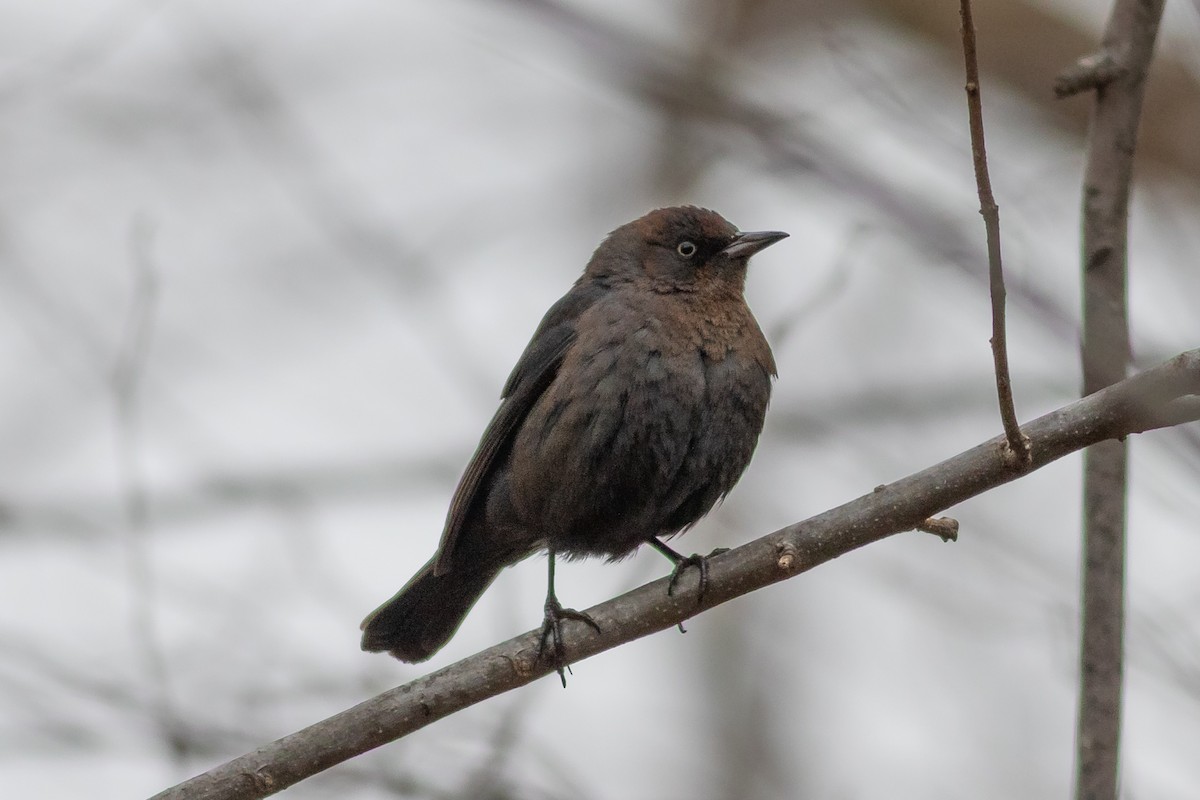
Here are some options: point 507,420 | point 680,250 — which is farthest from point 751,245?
point 507,420

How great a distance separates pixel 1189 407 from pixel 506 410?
8.92 feet

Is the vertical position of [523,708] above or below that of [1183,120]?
below

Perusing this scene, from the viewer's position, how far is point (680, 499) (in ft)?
16.2

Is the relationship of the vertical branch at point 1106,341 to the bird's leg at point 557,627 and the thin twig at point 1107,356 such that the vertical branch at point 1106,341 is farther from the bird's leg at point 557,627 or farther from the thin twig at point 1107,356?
the bird's leg at point 557,627

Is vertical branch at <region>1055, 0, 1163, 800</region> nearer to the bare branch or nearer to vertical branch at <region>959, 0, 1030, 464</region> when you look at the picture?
the bare branch

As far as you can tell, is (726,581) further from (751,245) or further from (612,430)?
(751,245)

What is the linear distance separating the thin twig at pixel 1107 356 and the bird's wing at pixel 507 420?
199 centimetres

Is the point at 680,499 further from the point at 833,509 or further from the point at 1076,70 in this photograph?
the point at 1076,70

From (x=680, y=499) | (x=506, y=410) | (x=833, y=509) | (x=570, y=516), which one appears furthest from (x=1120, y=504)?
(x=506, y=410)

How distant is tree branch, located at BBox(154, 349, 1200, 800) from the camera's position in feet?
10.8

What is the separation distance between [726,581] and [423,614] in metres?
1.90

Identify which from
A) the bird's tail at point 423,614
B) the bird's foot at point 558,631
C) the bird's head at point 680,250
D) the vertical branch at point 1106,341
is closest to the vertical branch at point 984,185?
the vertical branch at point 1106,341

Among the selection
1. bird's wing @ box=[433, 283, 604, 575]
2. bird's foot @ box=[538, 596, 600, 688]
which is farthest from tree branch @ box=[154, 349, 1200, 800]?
bird's wing @ box=[433, 283, 604, 575]

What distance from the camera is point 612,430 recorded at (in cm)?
478
